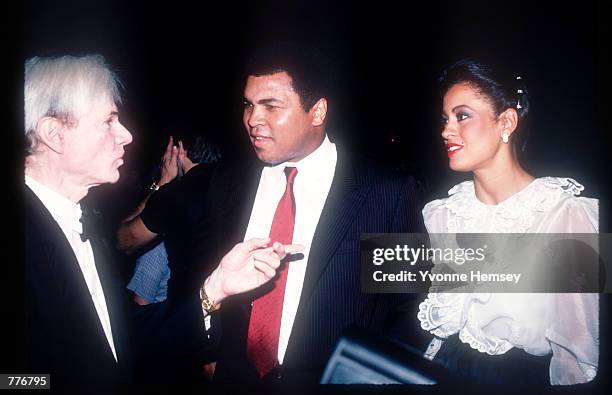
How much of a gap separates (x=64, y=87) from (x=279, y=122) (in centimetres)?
92

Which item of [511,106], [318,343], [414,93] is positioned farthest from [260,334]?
[511,106]

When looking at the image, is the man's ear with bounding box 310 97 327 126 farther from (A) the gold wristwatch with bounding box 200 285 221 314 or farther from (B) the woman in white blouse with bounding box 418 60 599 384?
(A) the gold wristwatch with bounding box 200 285 221 314

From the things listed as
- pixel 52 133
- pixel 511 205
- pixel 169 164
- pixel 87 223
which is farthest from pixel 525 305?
pixel 52 133

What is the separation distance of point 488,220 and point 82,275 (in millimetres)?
1756

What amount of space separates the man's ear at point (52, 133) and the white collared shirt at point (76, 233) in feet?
0.57

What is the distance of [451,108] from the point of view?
8.05 ft

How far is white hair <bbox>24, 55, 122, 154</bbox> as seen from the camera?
2.22 m

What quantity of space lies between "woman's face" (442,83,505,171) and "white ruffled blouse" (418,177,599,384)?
0.39ft

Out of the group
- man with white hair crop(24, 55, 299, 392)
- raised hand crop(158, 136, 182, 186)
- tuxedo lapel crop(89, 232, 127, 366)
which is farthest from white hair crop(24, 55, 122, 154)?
tuxedo lapel crop(89, 232, 127, 366)

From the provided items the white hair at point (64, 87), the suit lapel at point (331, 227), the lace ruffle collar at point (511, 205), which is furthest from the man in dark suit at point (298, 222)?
the white hair at point (64, 87)

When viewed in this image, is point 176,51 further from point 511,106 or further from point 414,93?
point 511,106

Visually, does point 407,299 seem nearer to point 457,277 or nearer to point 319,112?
point 457,277

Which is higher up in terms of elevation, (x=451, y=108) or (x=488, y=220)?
(x=451, y=108)

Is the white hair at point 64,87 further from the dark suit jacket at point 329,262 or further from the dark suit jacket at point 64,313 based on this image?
the dark suit jacket at point 329,262
